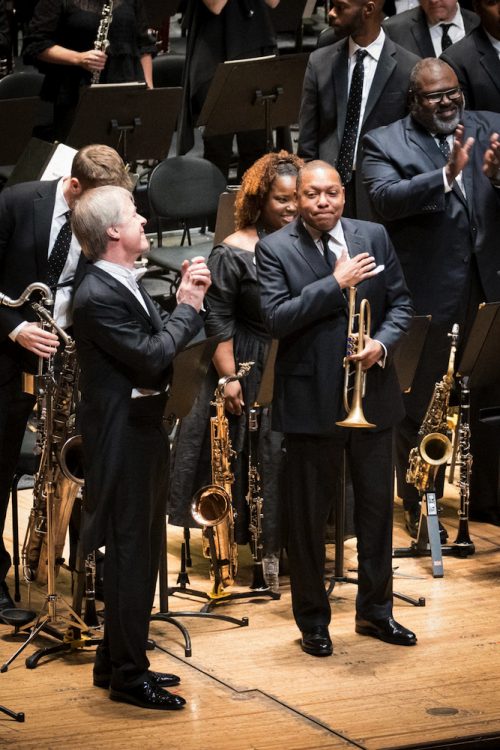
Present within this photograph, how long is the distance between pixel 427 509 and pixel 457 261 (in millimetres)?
1028

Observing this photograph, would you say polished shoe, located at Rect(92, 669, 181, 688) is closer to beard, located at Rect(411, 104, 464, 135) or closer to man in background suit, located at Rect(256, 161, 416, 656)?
man in background suit, located at Rect(256, 161, 416, 656)

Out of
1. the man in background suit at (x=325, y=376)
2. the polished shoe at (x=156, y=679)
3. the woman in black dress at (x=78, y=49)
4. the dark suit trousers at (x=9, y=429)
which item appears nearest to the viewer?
the polished shoe at (x=156, y=679)

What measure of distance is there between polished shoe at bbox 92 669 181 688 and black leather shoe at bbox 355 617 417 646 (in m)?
0.76

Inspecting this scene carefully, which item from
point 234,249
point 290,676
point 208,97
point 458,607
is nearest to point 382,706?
point 290,676

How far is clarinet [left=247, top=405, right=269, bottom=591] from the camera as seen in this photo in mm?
5512

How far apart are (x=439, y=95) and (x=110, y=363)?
2115 mm

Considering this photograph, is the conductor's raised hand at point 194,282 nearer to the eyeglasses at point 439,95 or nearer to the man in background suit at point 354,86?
the eyeglasses at point 439,95

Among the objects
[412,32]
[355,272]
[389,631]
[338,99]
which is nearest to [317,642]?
[389,631]

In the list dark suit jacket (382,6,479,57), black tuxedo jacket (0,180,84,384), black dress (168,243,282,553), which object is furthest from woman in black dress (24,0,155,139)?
black tuxedo jacket (0,180,84,384)

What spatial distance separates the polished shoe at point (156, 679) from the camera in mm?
4566

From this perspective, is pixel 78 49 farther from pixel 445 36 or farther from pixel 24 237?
pixel 24 237

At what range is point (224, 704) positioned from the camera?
447 cm

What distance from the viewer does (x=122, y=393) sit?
4.29m

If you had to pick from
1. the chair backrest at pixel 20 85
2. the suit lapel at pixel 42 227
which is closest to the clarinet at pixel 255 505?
the suit lapel at pixel 42 227
